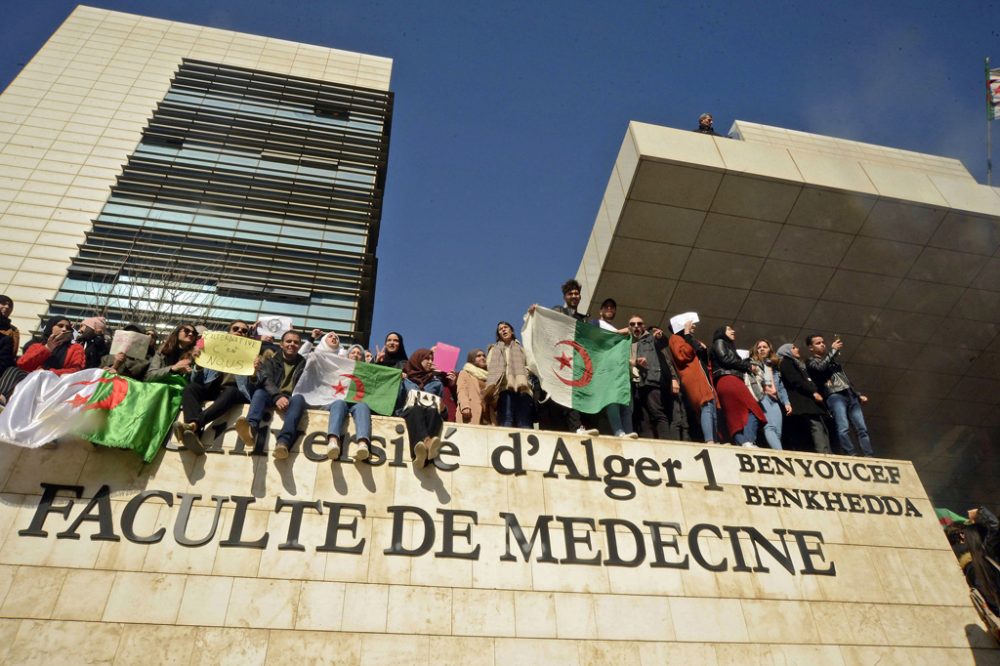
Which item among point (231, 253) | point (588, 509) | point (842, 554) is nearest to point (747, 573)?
point (842, 554)

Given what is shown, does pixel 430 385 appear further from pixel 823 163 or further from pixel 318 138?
pixel 318 138

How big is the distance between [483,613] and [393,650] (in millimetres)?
901

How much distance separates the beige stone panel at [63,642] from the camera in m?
5.91

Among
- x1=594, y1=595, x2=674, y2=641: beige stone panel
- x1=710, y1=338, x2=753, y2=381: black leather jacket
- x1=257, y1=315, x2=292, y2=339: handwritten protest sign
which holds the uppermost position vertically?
x1=257, y1=315, x2=292, y2=339: handwritten protest sign

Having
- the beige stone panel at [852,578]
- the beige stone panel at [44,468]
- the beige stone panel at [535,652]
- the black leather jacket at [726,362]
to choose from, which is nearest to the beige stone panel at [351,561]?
the beige stone panel at [535,652]

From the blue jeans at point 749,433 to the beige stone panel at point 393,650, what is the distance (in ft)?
16.0

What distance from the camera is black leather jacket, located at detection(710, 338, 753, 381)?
9.83 m

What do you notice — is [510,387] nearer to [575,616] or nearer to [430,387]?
[430,387]

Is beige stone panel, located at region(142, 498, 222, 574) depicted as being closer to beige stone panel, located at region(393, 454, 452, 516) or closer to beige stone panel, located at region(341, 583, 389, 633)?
beige stone panel, located at region(341, 583, 389, 633)

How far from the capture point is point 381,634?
6.59 metres

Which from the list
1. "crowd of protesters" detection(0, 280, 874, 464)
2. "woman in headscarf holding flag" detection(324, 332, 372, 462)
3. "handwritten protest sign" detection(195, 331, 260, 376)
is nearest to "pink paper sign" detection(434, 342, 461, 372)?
"crowd of protesters" detection(0, 280, 874, 464)

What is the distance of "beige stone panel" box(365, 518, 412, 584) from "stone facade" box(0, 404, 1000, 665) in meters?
0.02

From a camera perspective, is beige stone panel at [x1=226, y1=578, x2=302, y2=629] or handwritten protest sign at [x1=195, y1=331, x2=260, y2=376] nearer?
beige stone panel at [x1=226, y1=578, x2=302, y2=629]

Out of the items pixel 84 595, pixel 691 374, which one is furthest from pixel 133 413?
pixel 691 374
